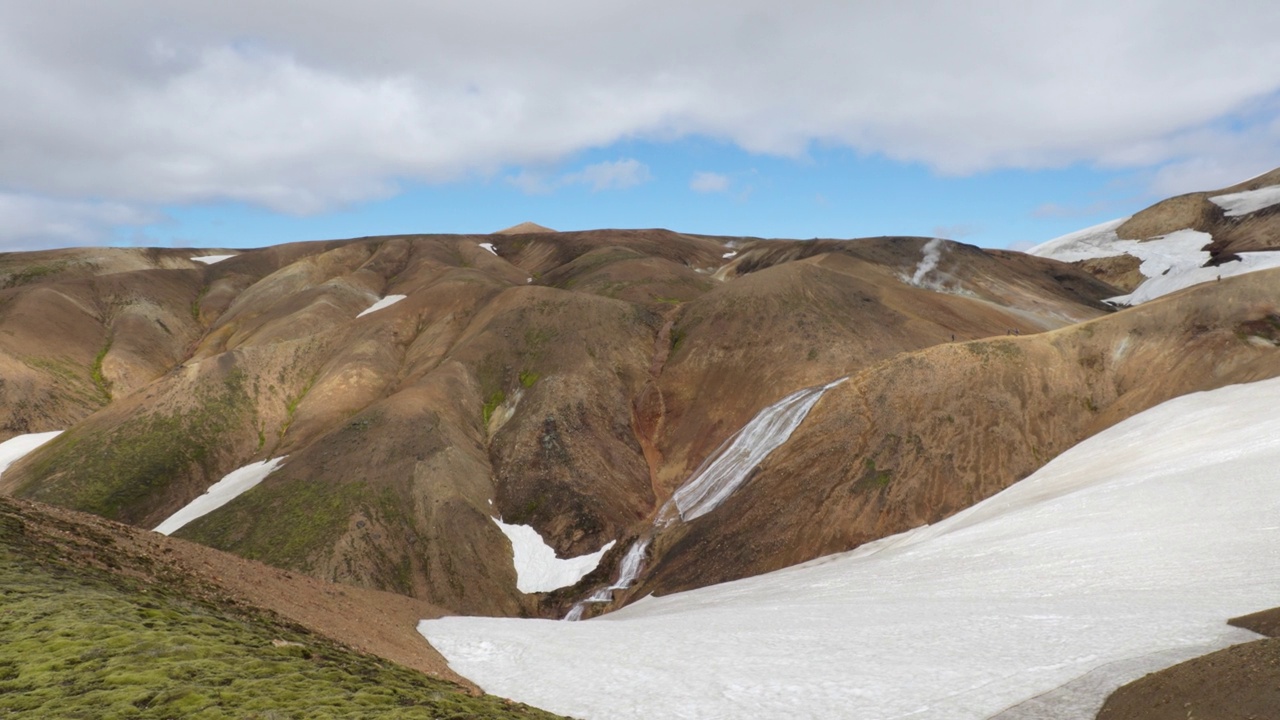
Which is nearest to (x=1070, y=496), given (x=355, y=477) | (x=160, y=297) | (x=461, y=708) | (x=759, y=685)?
(x=759, y=685)

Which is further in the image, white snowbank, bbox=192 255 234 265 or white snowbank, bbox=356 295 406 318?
white snowbank, bbox=192 255 234 265

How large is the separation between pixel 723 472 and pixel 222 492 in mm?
43021

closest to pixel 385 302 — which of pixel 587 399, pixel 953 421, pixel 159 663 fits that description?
pixel 587 399

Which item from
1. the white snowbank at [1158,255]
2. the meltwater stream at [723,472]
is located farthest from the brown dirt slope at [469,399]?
the white snowbank at [1158,255]

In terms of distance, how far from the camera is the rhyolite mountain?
2141 inches

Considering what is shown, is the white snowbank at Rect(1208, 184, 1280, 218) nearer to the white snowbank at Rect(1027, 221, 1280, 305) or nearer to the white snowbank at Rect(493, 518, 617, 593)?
the white snowbank at Rect(1027, 221, 1280, 305)

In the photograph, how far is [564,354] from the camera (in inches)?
3226

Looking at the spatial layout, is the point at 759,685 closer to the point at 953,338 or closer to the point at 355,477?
the point at 355,477

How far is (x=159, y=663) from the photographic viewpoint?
12922 millimetres

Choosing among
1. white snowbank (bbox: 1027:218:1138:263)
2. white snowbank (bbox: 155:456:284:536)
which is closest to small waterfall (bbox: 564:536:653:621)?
white snowbank (bbox: 155:456:284:536)

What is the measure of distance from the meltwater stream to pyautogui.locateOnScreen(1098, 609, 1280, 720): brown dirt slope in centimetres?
4249

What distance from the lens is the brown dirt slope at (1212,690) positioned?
41.5 feet

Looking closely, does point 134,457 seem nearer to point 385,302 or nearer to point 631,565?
point 631,565

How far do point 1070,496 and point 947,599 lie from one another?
15.6 metres
